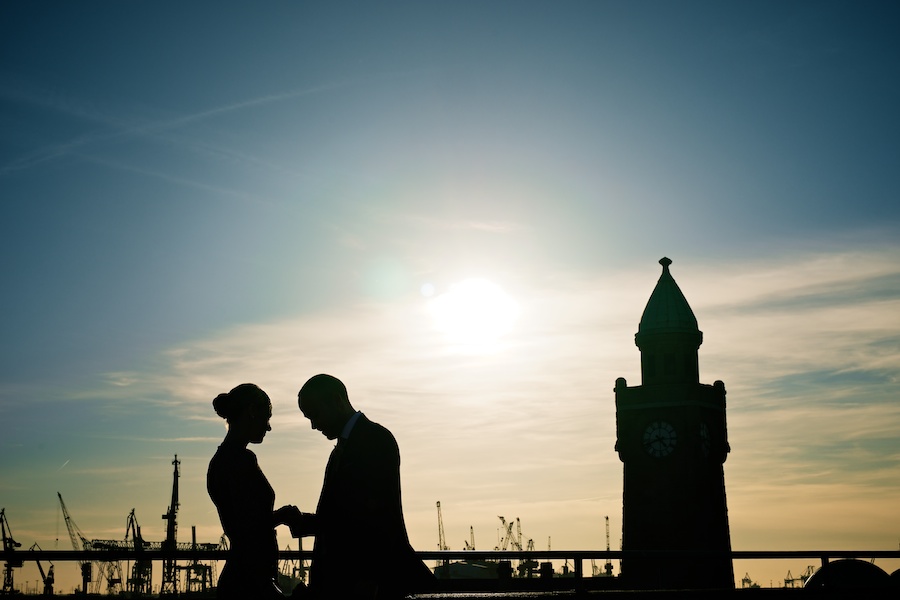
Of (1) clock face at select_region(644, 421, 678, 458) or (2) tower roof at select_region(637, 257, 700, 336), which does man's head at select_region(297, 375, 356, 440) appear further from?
(1) clock face at select_region(644, 421, 678, 458)

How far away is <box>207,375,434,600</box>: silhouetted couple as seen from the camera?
7422 millimetres

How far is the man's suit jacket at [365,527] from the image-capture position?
7398 millimetres

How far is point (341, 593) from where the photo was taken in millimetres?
7371

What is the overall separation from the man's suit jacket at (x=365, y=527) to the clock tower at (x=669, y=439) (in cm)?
6761

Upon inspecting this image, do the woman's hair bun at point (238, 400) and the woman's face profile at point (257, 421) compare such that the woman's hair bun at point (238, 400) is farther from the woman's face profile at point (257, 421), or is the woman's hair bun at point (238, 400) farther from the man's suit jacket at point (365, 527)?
the man's suit jacket at point (365, 527)

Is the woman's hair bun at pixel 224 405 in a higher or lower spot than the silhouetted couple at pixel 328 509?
higher

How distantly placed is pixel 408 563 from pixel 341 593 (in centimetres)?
50

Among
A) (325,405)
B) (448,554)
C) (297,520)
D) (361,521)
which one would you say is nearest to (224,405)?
(325,405)

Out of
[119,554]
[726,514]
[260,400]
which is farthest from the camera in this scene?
[726,514]

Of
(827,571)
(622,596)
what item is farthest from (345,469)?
(827,571)

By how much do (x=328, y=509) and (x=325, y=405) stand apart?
0.74 meters

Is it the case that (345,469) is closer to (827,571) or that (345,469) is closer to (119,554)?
(119,554)

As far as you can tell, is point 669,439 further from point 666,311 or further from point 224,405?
point 224,405

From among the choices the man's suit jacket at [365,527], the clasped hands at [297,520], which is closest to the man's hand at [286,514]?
the clasped hands at [297,520]
